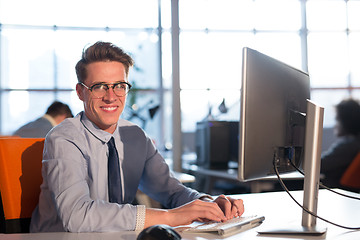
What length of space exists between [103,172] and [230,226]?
0.69 meters

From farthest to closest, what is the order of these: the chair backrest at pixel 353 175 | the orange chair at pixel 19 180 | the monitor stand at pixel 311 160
A: the chair backrest at pixel 353 175, the orange chair at pixel 19 180, the monitor stand at pixel 311 160

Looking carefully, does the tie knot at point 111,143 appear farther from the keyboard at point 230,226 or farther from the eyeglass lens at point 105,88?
the keyboard at point 230,226

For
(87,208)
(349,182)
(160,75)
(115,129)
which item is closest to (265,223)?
(87,208)

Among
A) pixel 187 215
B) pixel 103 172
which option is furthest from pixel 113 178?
pixel 187 215

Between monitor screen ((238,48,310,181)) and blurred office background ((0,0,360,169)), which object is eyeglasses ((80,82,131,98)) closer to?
monitor screen ((238,48,310,181))

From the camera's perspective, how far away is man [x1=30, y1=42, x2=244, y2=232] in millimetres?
1370

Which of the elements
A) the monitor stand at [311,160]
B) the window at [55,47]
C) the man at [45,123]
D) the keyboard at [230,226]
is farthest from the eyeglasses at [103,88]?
the window at [55,47]

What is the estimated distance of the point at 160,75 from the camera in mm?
7355

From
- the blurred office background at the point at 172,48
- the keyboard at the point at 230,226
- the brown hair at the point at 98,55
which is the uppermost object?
the blurred office background at the point at 172,48

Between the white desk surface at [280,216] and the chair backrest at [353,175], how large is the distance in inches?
78.2

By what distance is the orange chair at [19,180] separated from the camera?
168 cm

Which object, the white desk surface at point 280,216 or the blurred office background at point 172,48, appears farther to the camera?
the blurred office background at point 172,48

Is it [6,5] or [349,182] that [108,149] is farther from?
[6,5]

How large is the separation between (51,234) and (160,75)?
6148 mm
